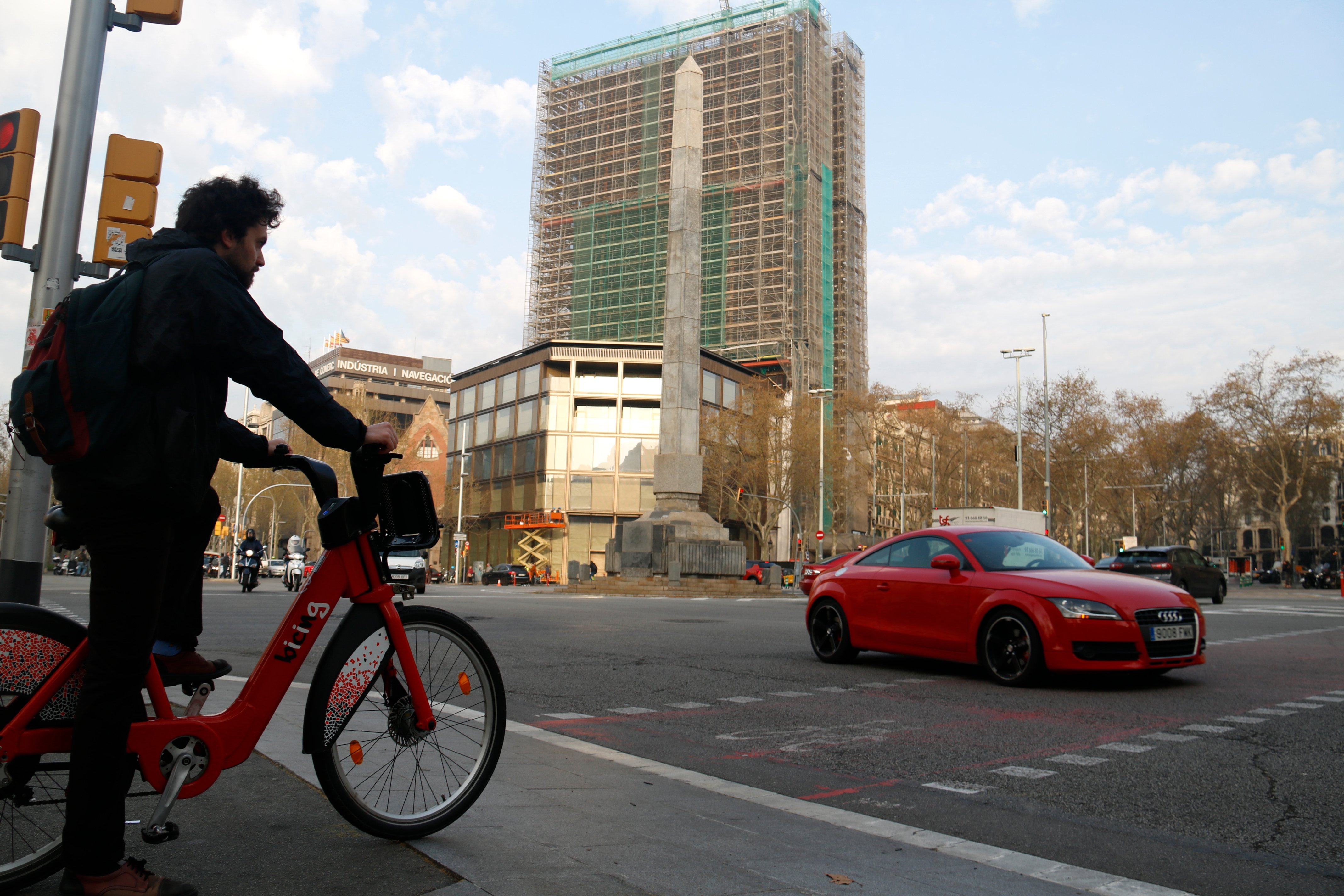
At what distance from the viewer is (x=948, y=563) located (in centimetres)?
855

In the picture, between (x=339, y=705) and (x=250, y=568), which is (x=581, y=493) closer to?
(x=250, y=568)

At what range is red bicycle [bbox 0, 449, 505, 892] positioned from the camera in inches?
101

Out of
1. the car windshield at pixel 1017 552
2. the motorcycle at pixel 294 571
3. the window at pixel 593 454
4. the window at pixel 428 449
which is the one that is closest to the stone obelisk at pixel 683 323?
the motorcycle at pixel 294 571

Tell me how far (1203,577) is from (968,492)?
48.2 meters

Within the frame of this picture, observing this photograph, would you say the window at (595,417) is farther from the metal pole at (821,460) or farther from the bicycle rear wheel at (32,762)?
the bicycle rear wheel at (32,762)

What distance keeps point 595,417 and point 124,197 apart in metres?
57.4

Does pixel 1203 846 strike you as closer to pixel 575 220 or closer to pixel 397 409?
pixel 575 220

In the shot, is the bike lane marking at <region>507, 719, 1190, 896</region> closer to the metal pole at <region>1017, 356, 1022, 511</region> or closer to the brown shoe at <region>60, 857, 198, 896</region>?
the brown shoe at <region>60, 857, 198, 896</region>

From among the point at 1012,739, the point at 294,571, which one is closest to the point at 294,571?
the point at 294,571

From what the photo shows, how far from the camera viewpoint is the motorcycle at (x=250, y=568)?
2586 centimetres

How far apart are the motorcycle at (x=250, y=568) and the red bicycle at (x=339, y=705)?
2448 cm

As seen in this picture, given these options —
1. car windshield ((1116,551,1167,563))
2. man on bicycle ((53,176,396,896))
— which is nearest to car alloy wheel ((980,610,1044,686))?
man on bicycle ((53,176,396,896))

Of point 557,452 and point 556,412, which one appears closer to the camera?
point 557,452

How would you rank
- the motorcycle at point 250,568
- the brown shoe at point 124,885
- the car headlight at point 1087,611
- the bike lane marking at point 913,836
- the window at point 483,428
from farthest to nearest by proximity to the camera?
the window at point 483,428
the motorcycle at point 250,568
the car headlight at point 1087,611
the bike lane marking at point 913,836
the brown shoe at point 124,885
